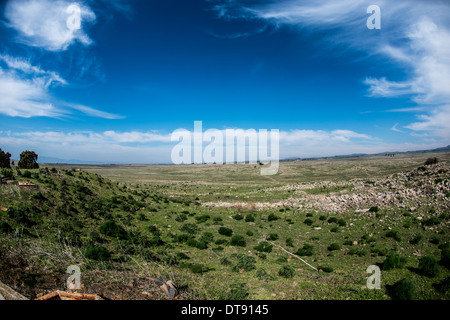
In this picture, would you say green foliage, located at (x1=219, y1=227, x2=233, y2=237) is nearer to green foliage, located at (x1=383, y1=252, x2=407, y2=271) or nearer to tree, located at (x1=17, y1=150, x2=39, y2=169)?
green foliage, located at (x1=383, y1=252, x2=407, y2=271)

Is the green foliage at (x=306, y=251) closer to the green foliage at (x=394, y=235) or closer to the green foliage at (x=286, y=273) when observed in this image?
the green foliage at (x=286, y=273)

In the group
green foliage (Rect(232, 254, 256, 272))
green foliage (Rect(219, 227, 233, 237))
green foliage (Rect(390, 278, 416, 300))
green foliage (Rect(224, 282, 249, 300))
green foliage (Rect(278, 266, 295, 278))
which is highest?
green foliage (Rect(390, 278, 416, 300))

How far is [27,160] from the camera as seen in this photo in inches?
1121

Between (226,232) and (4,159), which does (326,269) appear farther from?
(4,159)

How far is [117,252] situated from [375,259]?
1689 cm

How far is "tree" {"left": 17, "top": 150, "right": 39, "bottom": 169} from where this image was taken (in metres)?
27.9

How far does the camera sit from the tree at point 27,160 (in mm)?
27875

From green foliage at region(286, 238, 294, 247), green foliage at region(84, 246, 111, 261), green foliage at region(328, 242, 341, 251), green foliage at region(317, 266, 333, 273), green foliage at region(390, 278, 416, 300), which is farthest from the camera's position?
green foliage at region(286, 238, 294, 247)

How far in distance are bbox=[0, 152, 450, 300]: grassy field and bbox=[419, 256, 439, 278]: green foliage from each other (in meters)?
0.04

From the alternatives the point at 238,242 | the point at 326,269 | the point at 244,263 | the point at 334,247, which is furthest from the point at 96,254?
the point at 334,247

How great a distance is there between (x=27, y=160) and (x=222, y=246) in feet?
101

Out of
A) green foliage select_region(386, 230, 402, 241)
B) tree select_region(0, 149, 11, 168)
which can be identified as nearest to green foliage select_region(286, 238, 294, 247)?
green foliage select_region(386, 230, 402, 241)

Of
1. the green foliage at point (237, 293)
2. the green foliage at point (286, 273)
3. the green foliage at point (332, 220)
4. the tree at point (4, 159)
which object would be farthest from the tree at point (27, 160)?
the green foliage at point (332, 220)
